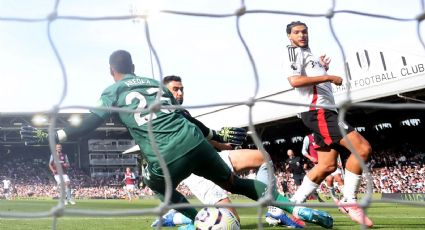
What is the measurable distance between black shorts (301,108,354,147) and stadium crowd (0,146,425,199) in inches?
532

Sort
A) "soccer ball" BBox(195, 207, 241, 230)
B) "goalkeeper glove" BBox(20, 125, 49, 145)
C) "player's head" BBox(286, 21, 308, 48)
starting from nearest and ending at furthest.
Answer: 1. "goalkeeper glove" BBox(20, 125, 49, 145)
2. "soccer ball" BBox(195, 207, 241, 230)
3. "player's head" BBox(286, 21, 308, 48)

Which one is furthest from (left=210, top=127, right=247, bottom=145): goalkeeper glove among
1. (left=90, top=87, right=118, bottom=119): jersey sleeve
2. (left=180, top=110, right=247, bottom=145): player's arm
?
(left=90, top=87, right=118, bottom=119): jersey sleeve

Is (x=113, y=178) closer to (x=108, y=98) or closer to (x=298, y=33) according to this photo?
(x=298, y=33)

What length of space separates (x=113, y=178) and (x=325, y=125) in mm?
36243

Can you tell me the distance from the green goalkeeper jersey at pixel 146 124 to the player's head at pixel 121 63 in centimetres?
8

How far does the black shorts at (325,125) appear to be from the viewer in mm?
4250

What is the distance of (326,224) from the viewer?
4055 millimetres

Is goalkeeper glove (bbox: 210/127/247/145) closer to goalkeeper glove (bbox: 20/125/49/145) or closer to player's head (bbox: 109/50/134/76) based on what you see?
player's head (bbox: 109/50/134/76)

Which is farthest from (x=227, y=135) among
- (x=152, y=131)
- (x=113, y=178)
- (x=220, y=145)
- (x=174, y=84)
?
(x=113, y=178)

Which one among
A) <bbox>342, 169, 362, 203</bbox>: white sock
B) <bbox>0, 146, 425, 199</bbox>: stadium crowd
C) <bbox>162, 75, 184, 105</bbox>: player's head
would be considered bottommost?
<bbox>342, 169, 362, 203</bbox>: white sock

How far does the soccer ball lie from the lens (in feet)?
10.3

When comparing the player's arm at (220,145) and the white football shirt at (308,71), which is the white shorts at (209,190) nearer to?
the player's arm at (220,145)

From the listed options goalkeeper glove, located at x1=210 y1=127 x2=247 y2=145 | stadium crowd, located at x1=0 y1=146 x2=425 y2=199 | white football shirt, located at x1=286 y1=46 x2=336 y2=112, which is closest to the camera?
goalkeeper glove, located at x1=210 y1=127 x2=247 y2=145

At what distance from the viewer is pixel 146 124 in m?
3.21
